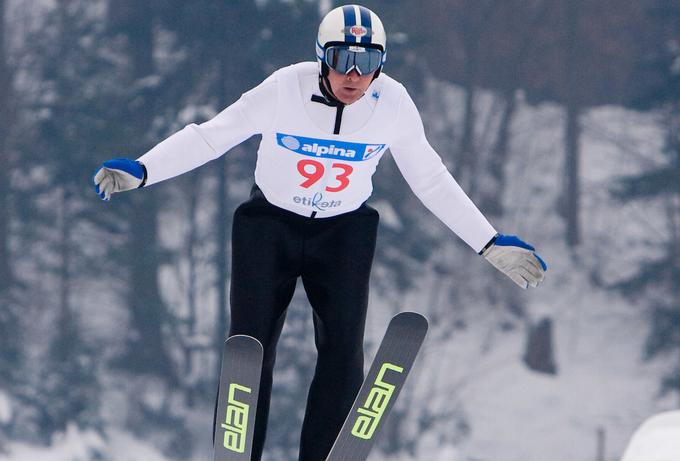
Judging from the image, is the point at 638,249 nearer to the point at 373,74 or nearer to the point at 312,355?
the point at 312,355

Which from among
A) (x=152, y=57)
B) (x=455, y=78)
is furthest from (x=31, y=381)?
(x=455, y=78)

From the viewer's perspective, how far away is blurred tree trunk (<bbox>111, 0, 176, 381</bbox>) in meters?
22.7

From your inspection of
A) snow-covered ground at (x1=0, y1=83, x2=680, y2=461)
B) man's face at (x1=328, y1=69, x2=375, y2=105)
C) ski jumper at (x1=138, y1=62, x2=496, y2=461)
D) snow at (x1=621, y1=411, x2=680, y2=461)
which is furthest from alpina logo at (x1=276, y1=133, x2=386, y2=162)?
snow-covered ground at (x1=0, y1=83, x2=680, y2=461)

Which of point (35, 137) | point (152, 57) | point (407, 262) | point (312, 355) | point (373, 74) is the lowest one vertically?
point (373, 74)

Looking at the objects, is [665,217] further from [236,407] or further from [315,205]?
[236,407]

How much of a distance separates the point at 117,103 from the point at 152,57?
1225 millimetres

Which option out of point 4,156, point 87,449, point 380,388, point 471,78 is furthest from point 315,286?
point 471,78

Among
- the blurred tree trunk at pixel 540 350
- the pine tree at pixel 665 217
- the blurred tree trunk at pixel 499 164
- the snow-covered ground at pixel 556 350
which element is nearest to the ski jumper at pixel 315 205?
the snow-covered ground at pixel 556 350

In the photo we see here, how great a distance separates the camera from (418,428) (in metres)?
21.6

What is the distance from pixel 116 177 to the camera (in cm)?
359

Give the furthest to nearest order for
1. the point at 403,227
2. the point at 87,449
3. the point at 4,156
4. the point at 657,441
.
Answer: the point at 4,156
the point at 403,227
the point at 87,449
the point at 657,441

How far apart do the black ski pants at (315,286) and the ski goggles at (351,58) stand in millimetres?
523

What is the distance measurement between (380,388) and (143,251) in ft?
63.7

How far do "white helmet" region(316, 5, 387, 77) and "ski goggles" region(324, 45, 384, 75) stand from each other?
1 cm
